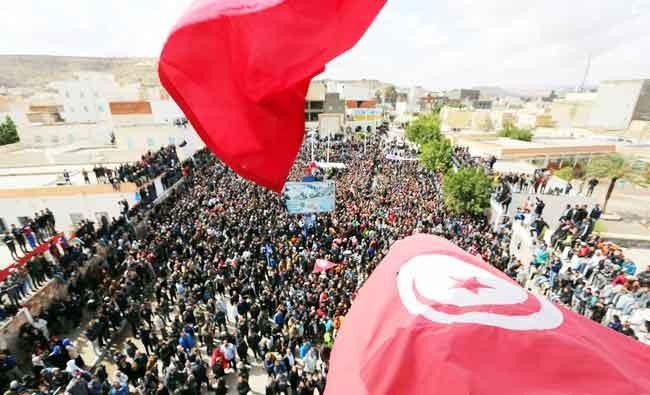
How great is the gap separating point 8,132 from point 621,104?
97183mm

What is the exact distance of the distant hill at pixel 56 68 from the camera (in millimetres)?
154125

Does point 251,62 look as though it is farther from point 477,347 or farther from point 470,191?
point 470,191

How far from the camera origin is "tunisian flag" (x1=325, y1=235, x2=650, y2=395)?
9.41 feet

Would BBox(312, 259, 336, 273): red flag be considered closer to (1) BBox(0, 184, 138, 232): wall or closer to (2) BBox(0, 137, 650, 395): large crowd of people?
(2) BBox(0, 137, 650, 395): large crowd of people

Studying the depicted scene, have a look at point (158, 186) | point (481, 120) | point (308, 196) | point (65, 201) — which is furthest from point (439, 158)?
point (481, 120)

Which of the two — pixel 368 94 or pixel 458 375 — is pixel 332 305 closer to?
pixel 458 375

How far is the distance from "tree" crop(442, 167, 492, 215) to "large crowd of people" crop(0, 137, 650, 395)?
5.27ft

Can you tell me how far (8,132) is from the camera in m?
47.0

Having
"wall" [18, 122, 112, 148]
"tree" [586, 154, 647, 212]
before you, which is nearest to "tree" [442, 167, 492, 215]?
"tree" [586, 154, 647, 212]

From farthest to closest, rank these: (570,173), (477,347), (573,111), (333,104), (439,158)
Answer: (573,111) → (333,104) → (439,158) → (570,173) → (477,347)

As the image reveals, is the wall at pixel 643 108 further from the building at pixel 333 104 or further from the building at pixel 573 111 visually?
the building at pixel 333 104

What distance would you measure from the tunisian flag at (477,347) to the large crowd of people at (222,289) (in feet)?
15.1

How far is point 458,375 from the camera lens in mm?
2951

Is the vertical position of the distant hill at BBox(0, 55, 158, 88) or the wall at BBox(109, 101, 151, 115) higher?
the distant hill at BBox(0, 55, 158, 88)
